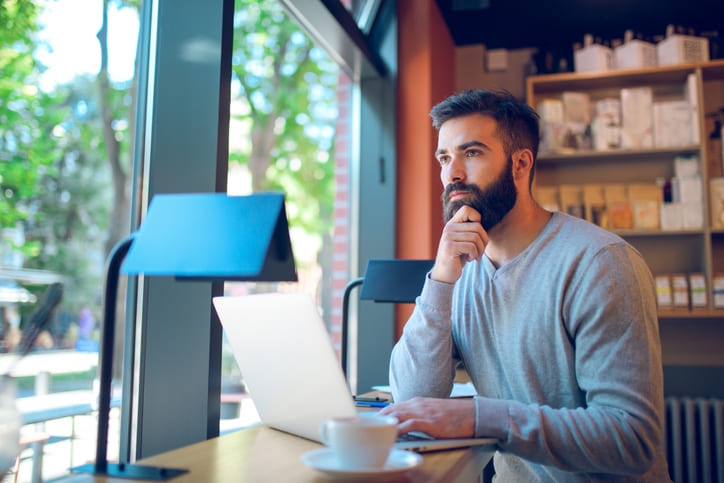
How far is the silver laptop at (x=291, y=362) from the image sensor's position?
3.07 ft

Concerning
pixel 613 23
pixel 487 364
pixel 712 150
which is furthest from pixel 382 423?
pixel 613 23

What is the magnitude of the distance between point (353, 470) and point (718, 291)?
2.90m

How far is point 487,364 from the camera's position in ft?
4.52

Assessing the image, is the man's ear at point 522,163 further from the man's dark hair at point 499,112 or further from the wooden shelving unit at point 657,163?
the wooden shelving unit at point 657,163

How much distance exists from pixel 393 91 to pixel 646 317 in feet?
6.93

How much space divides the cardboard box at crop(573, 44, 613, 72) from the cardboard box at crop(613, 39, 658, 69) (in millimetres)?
59

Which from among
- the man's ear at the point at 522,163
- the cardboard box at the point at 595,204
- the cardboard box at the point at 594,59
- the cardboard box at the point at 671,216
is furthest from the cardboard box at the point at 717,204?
the man's ear at the point at 522,163

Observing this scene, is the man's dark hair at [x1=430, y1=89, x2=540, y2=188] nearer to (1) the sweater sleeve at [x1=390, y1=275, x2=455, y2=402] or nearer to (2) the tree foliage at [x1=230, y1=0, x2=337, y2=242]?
(1) the sweater sleeve at [x1=390, y1=275, x2=455, y2=402]

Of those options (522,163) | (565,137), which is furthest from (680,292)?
(522,163)

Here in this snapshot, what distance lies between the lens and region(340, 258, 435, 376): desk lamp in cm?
165

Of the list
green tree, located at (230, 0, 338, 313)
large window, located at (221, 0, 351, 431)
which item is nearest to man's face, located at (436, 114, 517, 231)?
large window, located at (221, 0, 351, 431)

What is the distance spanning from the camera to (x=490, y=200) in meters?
1.46

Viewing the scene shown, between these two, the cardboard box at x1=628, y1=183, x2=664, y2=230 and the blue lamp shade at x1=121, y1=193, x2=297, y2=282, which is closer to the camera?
the blue lamp shade at x1=121, y1=193, x2=297, y2=282

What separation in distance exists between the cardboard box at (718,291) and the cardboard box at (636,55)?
125cm
